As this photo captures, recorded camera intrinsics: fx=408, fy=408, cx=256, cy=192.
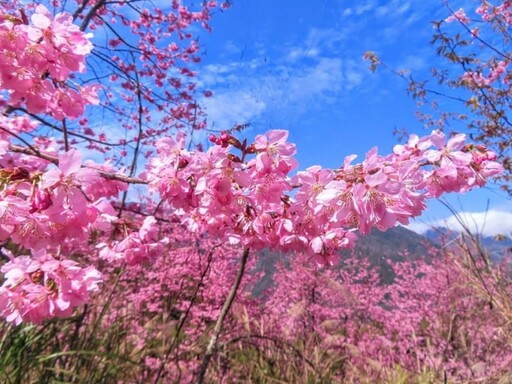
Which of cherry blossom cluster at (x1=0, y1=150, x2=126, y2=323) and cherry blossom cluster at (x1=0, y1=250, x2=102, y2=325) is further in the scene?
cherry blossom cluster at (x1=0, y1=250, x2=102, y2=325)

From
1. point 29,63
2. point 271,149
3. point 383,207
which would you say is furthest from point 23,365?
point 383,207

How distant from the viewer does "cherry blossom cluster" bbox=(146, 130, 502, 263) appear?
1297 millimetres

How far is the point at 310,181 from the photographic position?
1.44 meters

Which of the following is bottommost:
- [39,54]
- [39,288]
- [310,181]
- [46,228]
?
[39,288]

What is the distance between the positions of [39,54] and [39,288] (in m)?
0.95

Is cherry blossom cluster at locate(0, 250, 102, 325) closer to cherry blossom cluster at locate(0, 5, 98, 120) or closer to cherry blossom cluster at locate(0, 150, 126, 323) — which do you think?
cherry blossom cluster at locate(0, 150, 126, 323)

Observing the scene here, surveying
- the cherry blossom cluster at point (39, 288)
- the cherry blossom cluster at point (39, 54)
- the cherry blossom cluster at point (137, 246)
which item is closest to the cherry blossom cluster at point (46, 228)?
the cherry blossom cluster at point (39, 288)

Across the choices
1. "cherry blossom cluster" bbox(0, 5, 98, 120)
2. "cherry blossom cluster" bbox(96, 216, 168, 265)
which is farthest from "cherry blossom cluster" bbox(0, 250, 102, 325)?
"cherry blossom cluster" bbox(0, 5, 98, 120)

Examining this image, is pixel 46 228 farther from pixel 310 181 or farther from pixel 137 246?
pixel 310 181

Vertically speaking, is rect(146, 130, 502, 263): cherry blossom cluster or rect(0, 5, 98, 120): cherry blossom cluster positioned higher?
rect(0, 5, 98, 120): cherry blossom cluster

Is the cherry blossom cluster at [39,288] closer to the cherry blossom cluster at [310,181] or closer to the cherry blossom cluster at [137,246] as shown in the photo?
the cherry blossom cluster at [137,246]

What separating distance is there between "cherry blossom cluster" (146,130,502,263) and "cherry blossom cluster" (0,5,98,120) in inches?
25.3

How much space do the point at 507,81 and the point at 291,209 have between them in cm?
839

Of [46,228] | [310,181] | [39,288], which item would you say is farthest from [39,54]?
[310,181]
